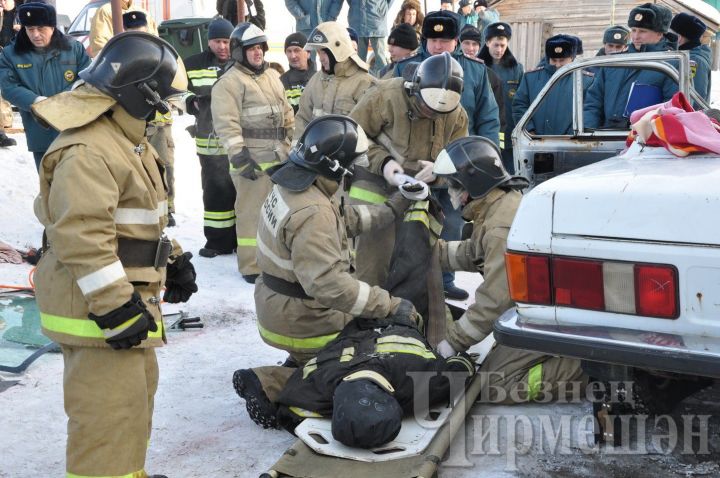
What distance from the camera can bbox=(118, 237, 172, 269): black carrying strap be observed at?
9.78ft

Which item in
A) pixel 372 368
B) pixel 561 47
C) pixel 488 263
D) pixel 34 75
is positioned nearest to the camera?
pixel 372 368

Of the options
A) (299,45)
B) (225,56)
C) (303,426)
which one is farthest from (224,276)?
(303,426)

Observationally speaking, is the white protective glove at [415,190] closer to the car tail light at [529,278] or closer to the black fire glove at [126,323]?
the car tail light at [529,278]

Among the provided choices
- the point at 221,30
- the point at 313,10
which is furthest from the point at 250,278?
the point at 313,10

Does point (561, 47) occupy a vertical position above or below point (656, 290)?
above

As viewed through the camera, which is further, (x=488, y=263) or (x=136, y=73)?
(x=488, y=263)

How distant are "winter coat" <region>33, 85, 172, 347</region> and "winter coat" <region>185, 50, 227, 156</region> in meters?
4.30

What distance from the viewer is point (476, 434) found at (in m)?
3.71

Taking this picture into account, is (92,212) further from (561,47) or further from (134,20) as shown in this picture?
(134,20)

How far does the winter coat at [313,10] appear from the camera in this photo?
10.5 m

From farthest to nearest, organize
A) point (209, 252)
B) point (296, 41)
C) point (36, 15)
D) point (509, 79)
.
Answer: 1. point (296, 41)
2. point (509, 79)
3. point (209, 252)
4. point (36, 15)

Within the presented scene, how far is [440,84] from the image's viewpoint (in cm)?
474

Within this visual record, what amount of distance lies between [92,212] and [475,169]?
2.13 metres

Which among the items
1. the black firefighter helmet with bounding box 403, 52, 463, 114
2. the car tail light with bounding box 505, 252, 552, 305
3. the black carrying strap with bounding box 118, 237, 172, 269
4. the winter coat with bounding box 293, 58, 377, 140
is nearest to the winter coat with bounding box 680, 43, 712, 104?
the winter coat with bounding box 293, 58, 377, 140
